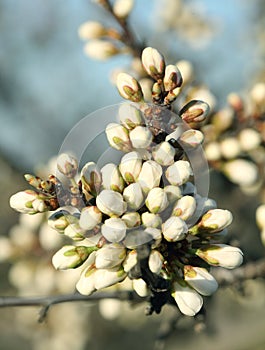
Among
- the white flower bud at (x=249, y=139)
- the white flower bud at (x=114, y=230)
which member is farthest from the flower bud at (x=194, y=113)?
the white flower bud at (x=249, y=139)

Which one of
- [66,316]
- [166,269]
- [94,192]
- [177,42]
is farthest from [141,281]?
[177,42]

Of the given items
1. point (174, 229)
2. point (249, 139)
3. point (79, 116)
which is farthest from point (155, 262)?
point (79, 116)

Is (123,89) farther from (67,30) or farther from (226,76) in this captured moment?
(67,30)

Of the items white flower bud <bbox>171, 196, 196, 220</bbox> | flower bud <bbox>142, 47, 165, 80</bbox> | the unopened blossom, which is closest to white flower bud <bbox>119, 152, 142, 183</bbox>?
the unopened blossom

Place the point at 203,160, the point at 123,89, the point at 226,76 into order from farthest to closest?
the point at 226,76 → the point at 203,160 → the point at 123,89

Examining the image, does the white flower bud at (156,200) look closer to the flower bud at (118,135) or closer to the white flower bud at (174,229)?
the white flower bud at (174,229)

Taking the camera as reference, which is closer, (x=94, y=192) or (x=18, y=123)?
(x=94, y=192)

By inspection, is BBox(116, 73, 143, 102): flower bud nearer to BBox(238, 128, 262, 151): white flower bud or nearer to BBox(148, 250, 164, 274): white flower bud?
BBox(148, 250, 164, 274): white flower bud
